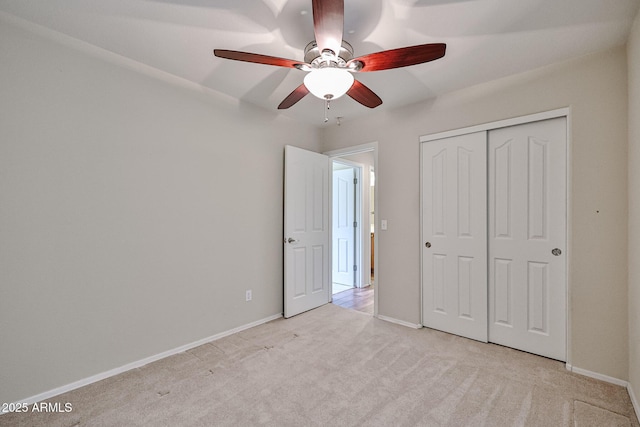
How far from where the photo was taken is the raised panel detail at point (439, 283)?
2.96 metres

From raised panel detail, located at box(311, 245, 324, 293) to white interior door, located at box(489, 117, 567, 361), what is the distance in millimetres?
1885

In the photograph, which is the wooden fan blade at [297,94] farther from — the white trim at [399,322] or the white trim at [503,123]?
the white trim at [399,322]

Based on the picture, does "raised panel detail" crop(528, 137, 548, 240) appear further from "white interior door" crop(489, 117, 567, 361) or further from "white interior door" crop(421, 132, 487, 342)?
"white interior door" crop(421, 132, 487, 342)

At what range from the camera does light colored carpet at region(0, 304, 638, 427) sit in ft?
5.68

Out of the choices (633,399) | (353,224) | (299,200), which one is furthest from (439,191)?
(353,224)

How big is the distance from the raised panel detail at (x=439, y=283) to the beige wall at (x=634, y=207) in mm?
1282

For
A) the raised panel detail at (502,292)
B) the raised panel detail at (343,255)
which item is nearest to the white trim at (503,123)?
the raised panel detail at (502,292)

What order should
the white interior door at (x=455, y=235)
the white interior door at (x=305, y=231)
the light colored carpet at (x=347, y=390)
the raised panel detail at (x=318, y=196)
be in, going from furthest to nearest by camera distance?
the raised panel detail at (x=318, y=196) → the white interior door at (x=305, y=231) → the white interior door at (x=455, y=235) → the light colored carpet at (x=347, y=390)

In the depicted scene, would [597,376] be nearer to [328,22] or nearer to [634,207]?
[634,207]

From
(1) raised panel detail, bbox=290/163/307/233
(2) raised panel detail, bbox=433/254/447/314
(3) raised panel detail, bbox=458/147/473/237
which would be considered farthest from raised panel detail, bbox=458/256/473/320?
(1) raised panel detail, bbox=290/163/307/233

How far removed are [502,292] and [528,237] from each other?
1.75 feet

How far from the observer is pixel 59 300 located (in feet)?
6.48

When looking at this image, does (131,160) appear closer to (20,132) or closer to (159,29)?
(20,132)

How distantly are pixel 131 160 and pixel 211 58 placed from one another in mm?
989
